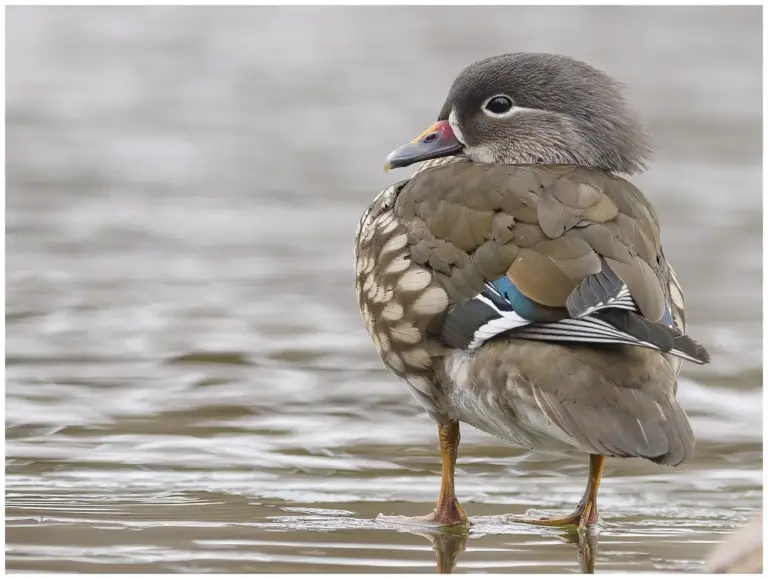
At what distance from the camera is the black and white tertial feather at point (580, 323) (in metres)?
4.68

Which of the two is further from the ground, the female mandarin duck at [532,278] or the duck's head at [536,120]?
the duck's head at [536,120]

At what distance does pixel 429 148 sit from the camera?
6496 mm

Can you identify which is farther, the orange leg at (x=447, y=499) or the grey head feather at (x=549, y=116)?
the grey head feather at (x=549, y=116)

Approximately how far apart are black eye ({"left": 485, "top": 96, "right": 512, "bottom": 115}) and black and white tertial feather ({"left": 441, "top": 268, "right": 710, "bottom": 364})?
1412 mm

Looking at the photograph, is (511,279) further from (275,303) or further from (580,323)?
(275,303)

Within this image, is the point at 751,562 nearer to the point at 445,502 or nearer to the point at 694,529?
the point at 694,529

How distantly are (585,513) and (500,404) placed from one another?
30.7 inches

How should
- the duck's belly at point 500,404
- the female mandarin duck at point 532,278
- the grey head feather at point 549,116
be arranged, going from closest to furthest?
the female mandarin duck at point 532,278
the duck's belly at point 500,404
the grey head feather at point 549,116

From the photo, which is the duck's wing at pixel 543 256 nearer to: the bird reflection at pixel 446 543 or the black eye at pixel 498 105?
the black eye at pixel 498 105

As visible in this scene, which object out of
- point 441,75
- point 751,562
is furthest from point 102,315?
point 441,75

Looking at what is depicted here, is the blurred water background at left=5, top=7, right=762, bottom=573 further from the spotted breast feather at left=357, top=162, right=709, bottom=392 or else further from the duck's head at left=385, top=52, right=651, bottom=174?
the duck's head at left=385, top=52, right=651, bottom=174

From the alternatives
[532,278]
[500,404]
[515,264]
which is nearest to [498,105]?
[515,264]

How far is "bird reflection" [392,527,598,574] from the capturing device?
5.09 metres

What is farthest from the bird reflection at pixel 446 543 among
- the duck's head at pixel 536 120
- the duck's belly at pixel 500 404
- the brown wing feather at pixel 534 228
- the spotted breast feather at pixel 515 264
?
the duck's head at pixel 536 120
